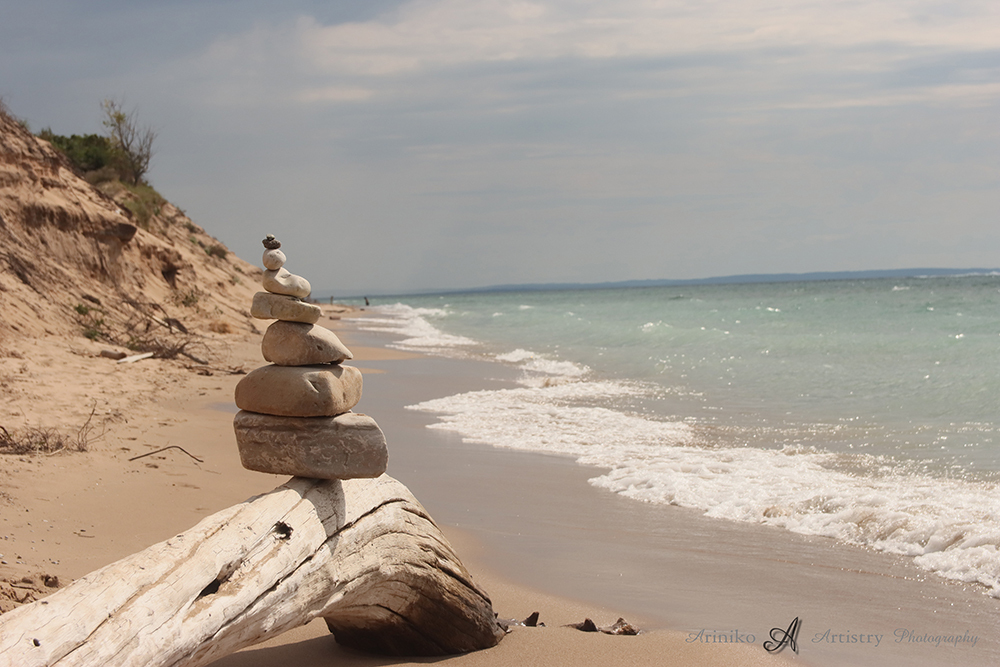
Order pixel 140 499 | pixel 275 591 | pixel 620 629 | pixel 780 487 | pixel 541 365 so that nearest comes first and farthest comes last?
pixel 275 591
pixel 620 629
pixel 140 499
pixel 780 487
pixel 541 365

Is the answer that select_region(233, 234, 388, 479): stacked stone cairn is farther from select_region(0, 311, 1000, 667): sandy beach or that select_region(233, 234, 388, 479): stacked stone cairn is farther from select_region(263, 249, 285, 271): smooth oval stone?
select_region(0, 311, 1000, 667): sandy beach

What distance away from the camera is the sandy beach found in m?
4.72

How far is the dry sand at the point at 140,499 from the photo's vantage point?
4.61m

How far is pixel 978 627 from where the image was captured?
5008 millimetres

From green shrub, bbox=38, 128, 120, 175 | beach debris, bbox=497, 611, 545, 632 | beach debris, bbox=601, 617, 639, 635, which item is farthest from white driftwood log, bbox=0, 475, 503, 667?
green shrub, bbox=38, 128, 120, 175

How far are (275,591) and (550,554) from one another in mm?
3242

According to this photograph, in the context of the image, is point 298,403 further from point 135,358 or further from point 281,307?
point 135,358

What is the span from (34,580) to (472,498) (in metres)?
4.32

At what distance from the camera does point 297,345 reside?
469 centimetres

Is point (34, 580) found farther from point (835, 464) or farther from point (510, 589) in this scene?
point (835, 464)

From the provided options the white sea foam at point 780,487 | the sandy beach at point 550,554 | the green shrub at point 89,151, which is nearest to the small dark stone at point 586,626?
the sandy beach at point 550,554

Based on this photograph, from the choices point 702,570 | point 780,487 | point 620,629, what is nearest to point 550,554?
point 702,570

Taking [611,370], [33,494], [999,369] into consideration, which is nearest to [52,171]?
[611,370]

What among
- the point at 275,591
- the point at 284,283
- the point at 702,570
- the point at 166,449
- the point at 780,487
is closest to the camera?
the point at 275,591
